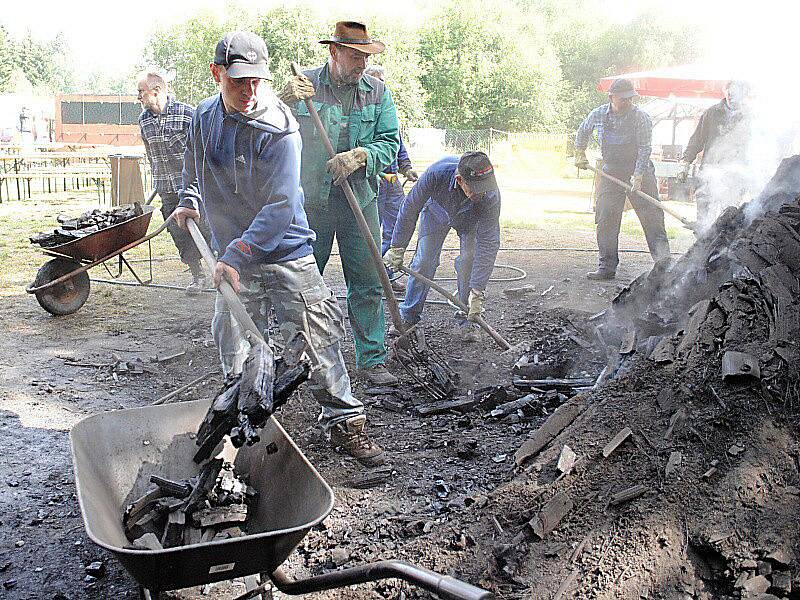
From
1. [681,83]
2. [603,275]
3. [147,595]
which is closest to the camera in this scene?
[147,595]

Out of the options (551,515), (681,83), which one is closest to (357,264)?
(551,515)

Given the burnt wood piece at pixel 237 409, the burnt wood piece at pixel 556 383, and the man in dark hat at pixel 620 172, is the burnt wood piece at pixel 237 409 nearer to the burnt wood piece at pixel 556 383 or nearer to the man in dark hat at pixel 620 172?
the burnt wood piece at pixel 556 383

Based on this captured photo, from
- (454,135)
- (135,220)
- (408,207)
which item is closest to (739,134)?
(408,207)

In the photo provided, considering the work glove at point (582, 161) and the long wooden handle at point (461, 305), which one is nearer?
the long wooden handle at point (461, 305)

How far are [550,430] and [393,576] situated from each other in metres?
1.52

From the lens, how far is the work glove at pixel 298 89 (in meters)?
4.66

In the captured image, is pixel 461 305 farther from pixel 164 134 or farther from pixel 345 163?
pixel 164 134

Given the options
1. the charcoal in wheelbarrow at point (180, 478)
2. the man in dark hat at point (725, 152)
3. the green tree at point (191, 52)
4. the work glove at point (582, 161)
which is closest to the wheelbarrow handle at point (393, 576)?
the charcoal in wheelbarrow at point (180, 478)

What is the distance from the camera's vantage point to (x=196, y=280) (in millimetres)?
7836

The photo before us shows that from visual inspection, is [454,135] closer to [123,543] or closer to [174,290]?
[174,290]

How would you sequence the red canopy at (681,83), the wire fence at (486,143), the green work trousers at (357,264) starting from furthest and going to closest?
the wire fence at (486,143)
the red canopy at (681,83)
the green work trousers at (357,264)

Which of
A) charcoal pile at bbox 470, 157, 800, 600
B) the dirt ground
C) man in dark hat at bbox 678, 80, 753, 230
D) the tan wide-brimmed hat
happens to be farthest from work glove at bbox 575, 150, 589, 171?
charcoal pile at bbox 470, 157, 800, 600

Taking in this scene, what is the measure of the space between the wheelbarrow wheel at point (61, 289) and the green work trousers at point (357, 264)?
3011mm

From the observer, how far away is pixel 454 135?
26438mm
